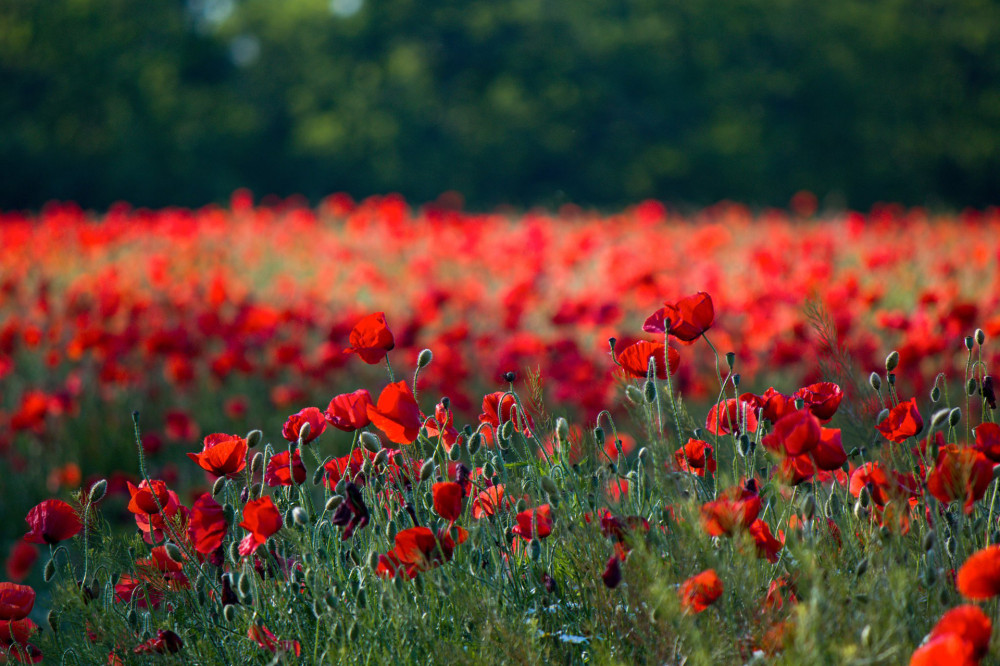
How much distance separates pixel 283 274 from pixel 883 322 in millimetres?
4013

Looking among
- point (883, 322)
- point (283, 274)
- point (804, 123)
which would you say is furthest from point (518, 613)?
point (804, 123)

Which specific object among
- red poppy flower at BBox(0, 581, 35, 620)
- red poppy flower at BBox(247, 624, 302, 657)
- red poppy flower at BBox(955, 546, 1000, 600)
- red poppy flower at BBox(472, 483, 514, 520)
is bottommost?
red poppy flower at BBox(247, 624, 302, 657)

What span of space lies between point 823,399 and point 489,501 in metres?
0.55

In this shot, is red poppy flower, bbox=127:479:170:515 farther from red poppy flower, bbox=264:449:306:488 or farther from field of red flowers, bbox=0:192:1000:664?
red poppy flower, bbox=264:449:306:488

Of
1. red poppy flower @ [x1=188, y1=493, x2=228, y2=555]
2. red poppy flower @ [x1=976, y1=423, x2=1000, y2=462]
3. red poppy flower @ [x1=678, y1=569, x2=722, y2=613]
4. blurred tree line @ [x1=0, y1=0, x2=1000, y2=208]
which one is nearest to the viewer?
red poppy flower @ [x1=678, y1=569, x2=722, y2=613]

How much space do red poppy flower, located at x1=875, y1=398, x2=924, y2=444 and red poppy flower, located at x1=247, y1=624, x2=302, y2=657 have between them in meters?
0.93

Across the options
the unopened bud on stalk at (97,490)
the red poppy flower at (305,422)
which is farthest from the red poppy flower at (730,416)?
the unopened bud on stalk at (97,490)

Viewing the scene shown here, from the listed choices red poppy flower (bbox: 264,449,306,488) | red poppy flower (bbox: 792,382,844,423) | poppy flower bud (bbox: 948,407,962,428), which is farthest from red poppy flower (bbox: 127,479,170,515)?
poppy flower bud (bbox: 948,407,962,428)

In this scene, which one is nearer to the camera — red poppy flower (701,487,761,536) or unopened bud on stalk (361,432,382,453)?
red poppy flower (701,487,761,536)

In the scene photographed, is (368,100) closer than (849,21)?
Yes

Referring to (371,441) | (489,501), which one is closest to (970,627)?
(489,501)

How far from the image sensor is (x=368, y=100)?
13.8m

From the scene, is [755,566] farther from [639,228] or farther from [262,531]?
[639,228]

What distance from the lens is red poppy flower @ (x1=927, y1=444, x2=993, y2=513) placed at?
123cm
